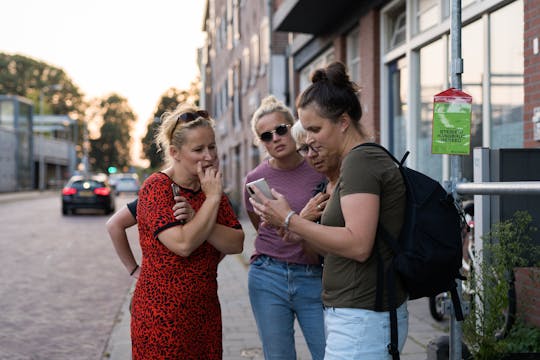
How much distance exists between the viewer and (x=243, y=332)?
20.5ft

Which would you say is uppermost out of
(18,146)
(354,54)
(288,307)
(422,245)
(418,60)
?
(354,54)

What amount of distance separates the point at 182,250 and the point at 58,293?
681cm

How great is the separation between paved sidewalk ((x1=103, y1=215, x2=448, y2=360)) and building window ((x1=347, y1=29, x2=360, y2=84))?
4.87 meters

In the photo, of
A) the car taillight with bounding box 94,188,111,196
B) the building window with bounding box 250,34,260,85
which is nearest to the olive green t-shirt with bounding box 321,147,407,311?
the building window with bounding box 250,34,260,85

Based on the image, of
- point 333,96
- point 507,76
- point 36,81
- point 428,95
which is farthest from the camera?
point 36,81

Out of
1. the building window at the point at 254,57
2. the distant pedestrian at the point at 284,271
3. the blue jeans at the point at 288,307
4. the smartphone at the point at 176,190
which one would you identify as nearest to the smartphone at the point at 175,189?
the smartphone at the point at 176,190

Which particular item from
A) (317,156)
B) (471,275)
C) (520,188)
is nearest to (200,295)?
(317,156)

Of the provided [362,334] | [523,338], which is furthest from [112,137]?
[362,334]

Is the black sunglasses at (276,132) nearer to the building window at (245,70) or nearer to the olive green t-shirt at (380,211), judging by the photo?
the olive green t-shirt at (380,211)

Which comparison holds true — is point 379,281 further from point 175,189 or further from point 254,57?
point 254,57

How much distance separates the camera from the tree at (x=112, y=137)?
295 feet

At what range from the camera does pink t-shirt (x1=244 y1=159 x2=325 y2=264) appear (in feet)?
11.0

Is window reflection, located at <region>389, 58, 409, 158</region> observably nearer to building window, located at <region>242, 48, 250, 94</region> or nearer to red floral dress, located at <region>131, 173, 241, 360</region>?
red floral dress, located at <region>131, 173, 241, 360</region>

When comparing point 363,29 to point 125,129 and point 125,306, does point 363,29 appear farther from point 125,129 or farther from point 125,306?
point 125,129
